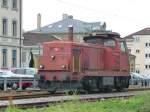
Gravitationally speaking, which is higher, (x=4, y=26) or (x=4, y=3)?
(x=4, y=3)

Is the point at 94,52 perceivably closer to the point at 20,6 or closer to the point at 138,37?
the point at 20,6

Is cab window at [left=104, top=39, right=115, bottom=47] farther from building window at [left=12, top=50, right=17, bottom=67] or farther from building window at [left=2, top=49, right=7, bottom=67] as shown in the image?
building window at [left=12, top=50, right=17, bottom=67]

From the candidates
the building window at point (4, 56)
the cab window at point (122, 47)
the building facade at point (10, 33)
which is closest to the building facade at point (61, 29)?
the building facade at point (10, 33)

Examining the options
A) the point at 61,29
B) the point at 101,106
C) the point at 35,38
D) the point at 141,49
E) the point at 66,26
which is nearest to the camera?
the point at 101,106

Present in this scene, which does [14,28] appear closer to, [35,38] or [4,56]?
[4,56]

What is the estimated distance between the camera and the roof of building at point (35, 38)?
103m

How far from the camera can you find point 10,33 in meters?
70.7

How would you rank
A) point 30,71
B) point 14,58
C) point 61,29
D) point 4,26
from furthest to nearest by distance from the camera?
1. point 61,29
2. point 14,58
3. point 4,26
4. point 30,71

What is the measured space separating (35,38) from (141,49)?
1903 inches

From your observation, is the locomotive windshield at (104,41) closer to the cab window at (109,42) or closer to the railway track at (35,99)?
the cab window at (109,42)

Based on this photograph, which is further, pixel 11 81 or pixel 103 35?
pixel 11 81

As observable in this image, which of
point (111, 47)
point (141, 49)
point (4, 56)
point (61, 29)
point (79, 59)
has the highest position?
point (61, 29)

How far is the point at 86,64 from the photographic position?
3120 centimetres

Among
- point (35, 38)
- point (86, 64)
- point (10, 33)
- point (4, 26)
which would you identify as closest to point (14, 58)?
point (10, 33)
